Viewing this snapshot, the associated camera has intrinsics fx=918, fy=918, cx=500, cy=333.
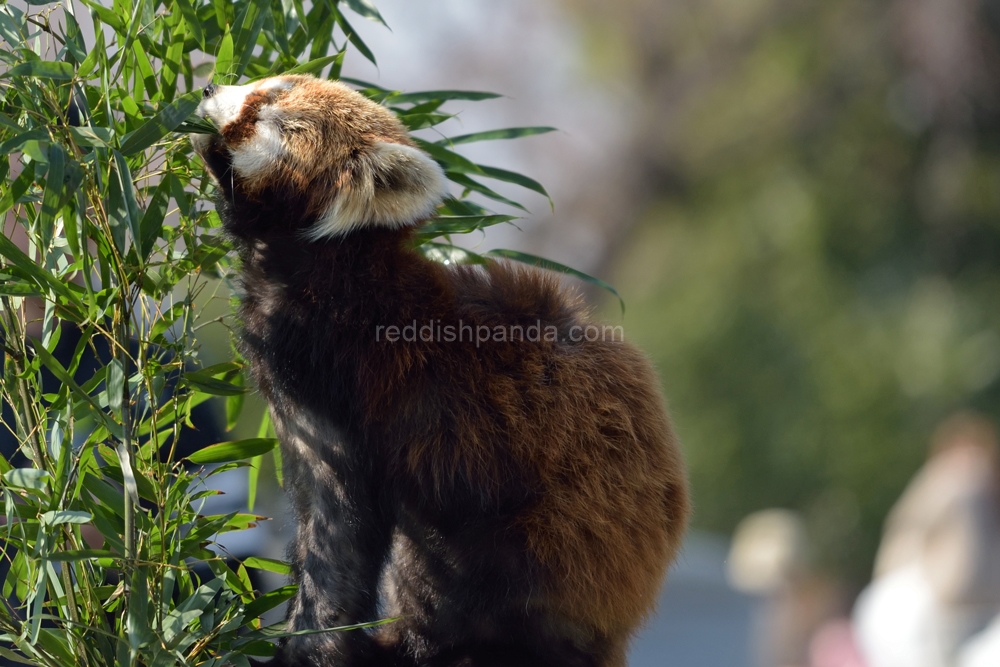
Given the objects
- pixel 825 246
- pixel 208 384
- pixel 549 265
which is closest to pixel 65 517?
pixel 208 384

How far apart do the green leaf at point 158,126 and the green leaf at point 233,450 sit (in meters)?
0.43

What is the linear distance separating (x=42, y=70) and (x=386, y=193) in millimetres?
522

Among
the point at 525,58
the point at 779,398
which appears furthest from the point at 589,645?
the point at 525,58

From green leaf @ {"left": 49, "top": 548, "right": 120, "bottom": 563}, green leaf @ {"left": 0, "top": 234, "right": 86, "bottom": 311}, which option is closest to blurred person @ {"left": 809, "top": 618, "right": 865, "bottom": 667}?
green leaf @ {"left": 49, "top": 548, "right": 120, "bottom": 563}

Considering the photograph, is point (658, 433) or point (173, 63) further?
point (658, 433)

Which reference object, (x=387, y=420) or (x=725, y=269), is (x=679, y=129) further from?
(x=387, y=420)

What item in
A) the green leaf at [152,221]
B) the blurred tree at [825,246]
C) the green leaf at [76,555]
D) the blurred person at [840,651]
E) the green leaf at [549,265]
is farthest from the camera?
the blurred tree at [825,246]

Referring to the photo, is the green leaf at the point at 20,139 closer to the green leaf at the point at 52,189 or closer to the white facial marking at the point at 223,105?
the green leaf at the point at 52,189

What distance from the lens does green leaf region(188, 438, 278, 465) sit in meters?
1.31

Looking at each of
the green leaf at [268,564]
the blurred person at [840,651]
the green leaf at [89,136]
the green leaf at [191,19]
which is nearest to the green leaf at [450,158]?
the green leaf at [191,19]

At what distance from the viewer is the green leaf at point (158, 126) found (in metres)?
1.14

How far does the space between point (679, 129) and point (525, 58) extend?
1.68 meters

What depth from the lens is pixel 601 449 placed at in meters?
1.43

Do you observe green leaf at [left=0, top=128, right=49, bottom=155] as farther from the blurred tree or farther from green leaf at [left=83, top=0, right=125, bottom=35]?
the blurred tree
